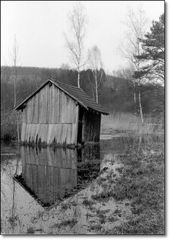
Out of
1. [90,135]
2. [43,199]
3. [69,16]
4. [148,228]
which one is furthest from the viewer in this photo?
[90,135]

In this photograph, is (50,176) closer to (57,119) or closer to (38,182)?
(38,182)

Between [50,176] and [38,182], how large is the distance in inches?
33.1

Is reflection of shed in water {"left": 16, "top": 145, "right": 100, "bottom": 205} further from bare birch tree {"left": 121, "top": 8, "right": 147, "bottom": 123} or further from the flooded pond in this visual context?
bare birch tree {"left": 121, "top": 8, "right": 147, "bottom": 123}

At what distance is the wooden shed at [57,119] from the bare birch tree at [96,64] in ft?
24.3

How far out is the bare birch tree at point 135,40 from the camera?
23.4 feet

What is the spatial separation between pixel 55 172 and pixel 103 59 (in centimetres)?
406

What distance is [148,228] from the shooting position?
495cm

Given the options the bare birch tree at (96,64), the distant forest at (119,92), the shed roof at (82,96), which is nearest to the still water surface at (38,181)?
the shed roof at (82,96)

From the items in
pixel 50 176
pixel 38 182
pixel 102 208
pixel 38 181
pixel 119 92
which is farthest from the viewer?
pixel 50 176

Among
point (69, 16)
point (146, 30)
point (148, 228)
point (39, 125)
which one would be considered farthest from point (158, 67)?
point (39, 125)

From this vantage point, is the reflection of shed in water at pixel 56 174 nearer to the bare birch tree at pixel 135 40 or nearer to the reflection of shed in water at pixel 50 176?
the reflection of shed in water at pixel 50 176

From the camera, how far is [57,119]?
16.8 m

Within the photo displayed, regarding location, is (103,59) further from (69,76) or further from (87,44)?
(69,76)

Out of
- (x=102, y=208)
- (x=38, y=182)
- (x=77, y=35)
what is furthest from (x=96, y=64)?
(x=102, y=208)
